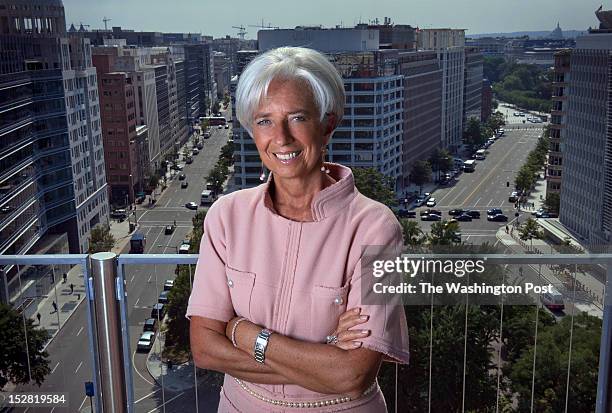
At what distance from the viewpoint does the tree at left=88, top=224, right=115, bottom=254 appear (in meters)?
16.4

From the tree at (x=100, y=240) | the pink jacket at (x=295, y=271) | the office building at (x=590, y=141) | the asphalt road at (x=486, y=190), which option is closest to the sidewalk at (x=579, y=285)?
the pink jacket at (x=295, y=271)

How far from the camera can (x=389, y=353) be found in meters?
0.79

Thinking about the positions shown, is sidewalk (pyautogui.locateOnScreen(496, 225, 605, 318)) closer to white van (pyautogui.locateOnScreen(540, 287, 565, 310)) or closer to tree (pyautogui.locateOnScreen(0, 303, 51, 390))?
white van (pyautogui.locateOnScreen(540, 287, 565, 310))

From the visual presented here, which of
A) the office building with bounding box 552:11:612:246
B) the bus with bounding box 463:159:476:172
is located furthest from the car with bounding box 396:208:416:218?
the bus with bounding box 463:159:476:172

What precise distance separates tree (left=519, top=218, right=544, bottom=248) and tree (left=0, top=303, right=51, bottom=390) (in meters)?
18.2

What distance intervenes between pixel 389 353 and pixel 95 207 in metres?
19.2

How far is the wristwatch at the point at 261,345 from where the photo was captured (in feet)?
2.65

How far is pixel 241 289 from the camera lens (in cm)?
86

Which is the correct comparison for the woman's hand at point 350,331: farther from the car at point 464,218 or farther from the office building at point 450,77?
the office building at point 450,77

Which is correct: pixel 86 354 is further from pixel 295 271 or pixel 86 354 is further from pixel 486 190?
pixel 486 190

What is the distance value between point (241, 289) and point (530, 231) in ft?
61.9

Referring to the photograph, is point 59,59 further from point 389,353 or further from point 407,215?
point 389,353

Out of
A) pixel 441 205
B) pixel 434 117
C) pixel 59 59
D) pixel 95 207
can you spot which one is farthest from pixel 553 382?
pixel 434 117

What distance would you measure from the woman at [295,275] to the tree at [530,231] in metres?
18.5
